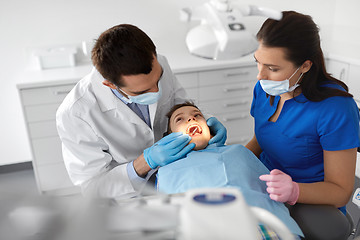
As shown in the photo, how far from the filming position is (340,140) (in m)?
1.21

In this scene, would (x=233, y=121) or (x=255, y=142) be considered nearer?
(x=255, y=142)

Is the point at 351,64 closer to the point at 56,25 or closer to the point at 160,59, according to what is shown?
the point at 160,59

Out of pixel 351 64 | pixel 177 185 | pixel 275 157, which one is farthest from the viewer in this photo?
pixel 351 64

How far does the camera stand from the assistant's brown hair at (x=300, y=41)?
1177 millimetres

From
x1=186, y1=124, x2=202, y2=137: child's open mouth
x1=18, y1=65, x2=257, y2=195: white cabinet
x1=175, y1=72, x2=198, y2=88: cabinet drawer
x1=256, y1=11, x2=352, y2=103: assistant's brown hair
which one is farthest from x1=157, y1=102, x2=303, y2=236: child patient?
x1=175, y1=72, x2=198, y2=88: cabinet drawer

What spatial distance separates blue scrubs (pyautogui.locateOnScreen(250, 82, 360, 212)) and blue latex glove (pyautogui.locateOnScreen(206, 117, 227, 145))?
0.61ft

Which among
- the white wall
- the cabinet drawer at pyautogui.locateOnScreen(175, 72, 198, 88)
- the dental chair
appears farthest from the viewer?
the white wall

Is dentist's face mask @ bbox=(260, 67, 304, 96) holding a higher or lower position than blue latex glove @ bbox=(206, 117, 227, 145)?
higher

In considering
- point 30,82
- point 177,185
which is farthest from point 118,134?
point 30,82

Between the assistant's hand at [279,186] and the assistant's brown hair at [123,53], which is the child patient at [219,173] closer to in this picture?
the assistant's hand at [279,186]

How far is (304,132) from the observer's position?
1317mm

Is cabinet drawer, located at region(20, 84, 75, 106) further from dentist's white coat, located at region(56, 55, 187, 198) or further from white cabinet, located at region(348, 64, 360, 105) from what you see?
white cabinet, located at region(348, 64, 360, 105)

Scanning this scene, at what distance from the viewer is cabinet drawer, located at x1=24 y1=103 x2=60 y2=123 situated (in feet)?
8.07

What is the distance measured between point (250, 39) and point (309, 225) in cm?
74
